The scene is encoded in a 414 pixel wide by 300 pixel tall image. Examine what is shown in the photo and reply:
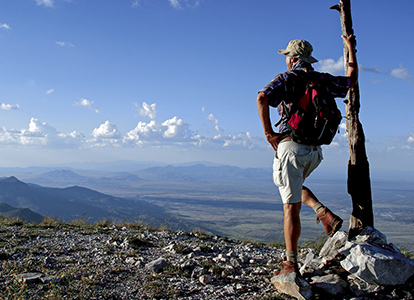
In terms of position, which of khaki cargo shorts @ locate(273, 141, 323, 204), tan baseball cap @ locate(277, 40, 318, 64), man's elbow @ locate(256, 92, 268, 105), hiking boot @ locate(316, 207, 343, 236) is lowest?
hiking boot @ locate(316, 207, 343, 236)

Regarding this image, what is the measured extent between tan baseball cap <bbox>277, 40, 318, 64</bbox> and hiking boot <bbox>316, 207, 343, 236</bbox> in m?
2.17

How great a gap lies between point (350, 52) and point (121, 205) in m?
180

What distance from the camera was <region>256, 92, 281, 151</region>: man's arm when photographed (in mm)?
3662

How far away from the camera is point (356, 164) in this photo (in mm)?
4762

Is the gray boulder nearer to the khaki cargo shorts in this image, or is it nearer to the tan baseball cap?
the khaki cargo shorts

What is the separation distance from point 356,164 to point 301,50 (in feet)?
6.76

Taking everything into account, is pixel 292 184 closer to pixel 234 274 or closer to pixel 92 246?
pixel 234 274

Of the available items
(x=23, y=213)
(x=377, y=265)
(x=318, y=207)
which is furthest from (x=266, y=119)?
(x=23, y=213)

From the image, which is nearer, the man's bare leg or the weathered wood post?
the man's bare leg

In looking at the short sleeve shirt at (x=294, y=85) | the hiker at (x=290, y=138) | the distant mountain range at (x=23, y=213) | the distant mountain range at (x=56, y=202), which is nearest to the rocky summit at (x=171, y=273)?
the hiker at (x=290, y=138)

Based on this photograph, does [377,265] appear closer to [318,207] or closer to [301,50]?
[318,207]

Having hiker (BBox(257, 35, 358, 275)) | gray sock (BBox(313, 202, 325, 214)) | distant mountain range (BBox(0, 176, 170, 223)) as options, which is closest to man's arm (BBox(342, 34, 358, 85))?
hiker (BBox(257, 35, 358, 275))

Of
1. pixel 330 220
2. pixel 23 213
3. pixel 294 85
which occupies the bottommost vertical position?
pixel 23 213

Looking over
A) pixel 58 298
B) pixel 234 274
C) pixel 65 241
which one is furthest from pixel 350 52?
pixel 65 241
